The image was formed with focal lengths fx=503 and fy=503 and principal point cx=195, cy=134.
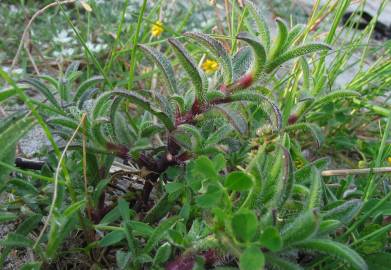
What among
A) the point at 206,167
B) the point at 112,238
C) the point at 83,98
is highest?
the point at 206,167

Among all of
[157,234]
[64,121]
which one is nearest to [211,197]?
[157,234]

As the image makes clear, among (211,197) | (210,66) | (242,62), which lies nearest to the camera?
(211,197)

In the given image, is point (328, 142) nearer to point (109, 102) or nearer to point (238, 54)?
point (238, 54)

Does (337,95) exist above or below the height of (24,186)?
above

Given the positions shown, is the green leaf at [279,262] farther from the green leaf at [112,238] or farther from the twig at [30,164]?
the twig at [30,164]

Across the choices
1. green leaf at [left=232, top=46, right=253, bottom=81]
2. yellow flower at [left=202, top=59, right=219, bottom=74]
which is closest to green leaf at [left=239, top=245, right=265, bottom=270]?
green leaf at [left=232, top=46, right=253, bottom=81]

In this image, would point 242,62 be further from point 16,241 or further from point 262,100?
point 16,241

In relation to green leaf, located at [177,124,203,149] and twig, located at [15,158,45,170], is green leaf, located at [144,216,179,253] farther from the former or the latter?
twig, located at [15,158,45,170]
